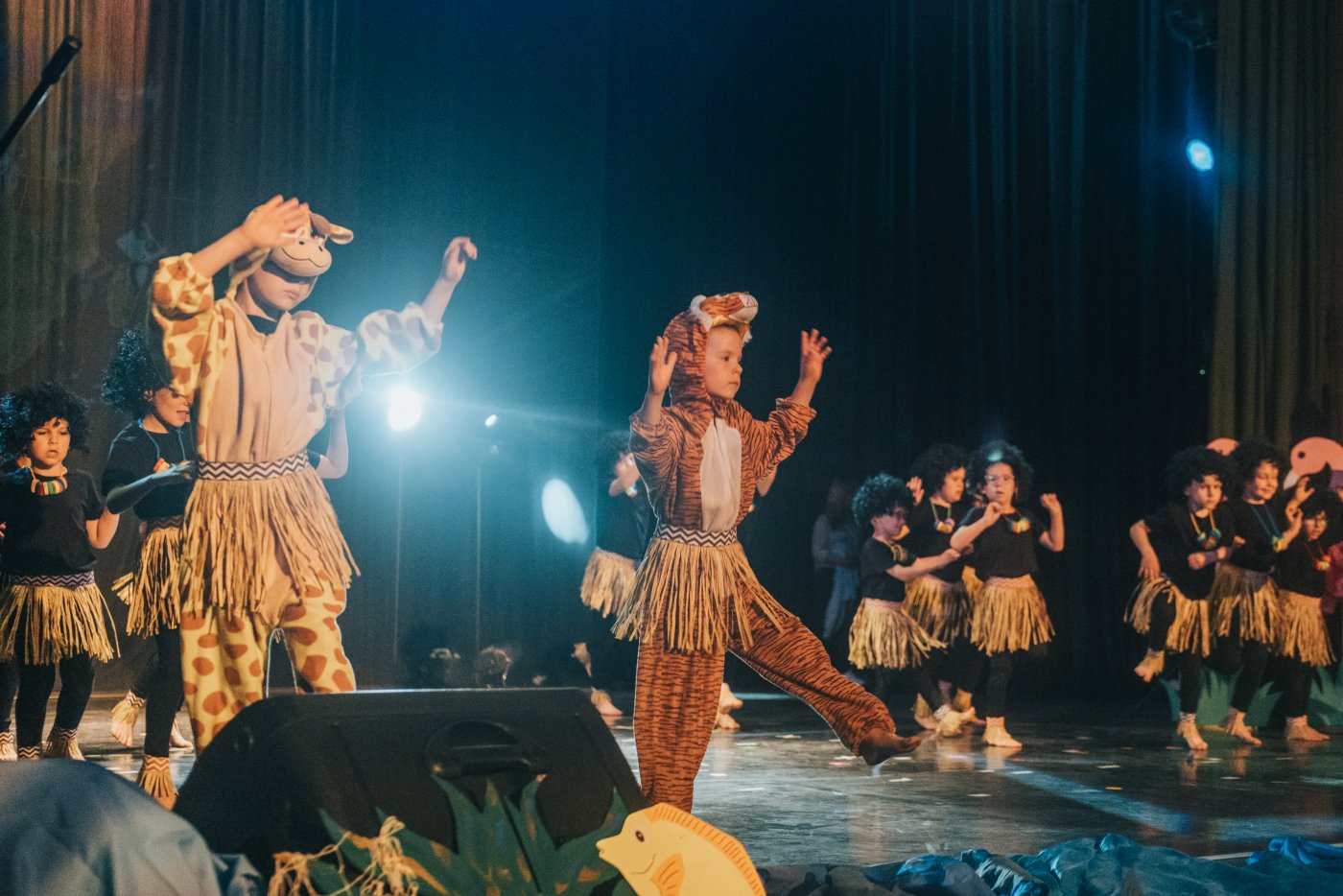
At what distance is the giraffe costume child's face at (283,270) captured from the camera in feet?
11.9

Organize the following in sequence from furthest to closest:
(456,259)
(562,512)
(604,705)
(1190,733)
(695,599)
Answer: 1. (562,512)
2. (604,705)
3. (1190,733)
4. (695,599)
5. (456,259)

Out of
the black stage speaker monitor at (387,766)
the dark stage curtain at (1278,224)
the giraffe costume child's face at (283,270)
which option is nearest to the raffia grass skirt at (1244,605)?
the dark stage curtain at (1278,224)

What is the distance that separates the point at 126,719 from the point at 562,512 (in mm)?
4068

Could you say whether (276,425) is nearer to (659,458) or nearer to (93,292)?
(659,458)

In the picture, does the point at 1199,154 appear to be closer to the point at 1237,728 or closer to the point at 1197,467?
the point at 1197,467

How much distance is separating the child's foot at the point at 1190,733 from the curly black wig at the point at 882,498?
6.05ft

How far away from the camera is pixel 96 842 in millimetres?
1783

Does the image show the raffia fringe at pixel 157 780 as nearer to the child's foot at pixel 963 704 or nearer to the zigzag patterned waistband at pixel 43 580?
the zigzag patterned waistband at pixel 43 580

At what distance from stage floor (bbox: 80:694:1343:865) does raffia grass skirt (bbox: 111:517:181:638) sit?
1.72m

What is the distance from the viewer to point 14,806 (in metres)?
1.83

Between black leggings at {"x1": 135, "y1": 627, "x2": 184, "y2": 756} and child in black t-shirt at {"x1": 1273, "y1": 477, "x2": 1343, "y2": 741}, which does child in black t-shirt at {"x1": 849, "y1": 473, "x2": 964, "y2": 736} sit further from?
black leggings at {"x1": 135, "y1": 627, "x2": 184, "y2": 756}

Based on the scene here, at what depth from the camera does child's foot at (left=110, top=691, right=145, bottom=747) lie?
19.7 ft

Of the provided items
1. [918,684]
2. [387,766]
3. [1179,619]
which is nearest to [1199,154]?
[1179,619]

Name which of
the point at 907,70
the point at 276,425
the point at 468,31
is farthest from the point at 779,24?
the point at 276,425
